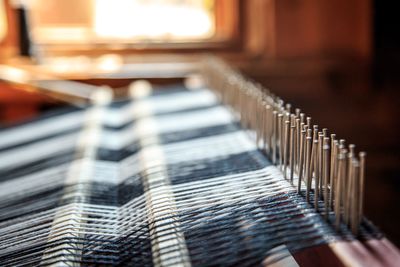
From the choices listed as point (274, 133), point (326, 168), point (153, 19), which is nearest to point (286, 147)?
point (274, 133)

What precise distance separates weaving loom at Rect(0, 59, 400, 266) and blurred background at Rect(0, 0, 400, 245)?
4.10 feet

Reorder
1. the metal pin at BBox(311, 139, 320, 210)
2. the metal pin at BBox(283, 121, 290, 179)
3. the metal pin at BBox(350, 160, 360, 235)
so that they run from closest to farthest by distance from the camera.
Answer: the metal pin at BBox(350, 160, 360, 235)
the metal pin at BBox(311, 139, 320, 210)
the metal pin at BBox(283, 121, 290, 179)

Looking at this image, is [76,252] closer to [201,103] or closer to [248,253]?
[248,253]

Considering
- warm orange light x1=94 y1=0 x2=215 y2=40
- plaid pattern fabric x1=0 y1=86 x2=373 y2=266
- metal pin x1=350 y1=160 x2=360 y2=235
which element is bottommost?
plaid pattern fabric x1=0 y1=86 x2=373 y2=266

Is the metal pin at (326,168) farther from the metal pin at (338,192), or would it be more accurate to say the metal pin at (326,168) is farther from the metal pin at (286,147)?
the metal pin at (286,147)

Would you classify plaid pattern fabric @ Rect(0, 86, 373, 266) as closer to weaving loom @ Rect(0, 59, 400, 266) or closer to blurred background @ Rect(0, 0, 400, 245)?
weaving loom @ Rect(0, 59, 400, 266)

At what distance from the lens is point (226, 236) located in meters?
1.36

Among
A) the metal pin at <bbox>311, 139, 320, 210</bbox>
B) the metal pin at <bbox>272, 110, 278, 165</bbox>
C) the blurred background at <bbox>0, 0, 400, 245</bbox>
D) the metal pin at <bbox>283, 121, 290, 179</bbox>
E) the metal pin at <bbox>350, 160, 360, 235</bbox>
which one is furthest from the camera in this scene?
the blurred background at <bbox>0, 0, 400, 245</bbox>

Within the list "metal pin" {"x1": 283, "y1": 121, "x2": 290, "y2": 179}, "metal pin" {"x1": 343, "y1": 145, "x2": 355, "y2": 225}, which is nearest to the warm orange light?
"metal pin" {"x1": 283, "y1": 121, "x2": 290, "y2": 179}

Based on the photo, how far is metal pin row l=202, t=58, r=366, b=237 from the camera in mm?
1332

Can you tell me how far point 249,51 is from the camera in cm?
431

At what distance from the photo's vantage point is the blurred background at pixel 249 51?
3.91m

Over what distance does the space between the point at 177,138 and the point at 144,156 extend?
25 centimetres

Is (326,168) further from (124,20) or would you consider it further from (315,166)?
(124,20)
